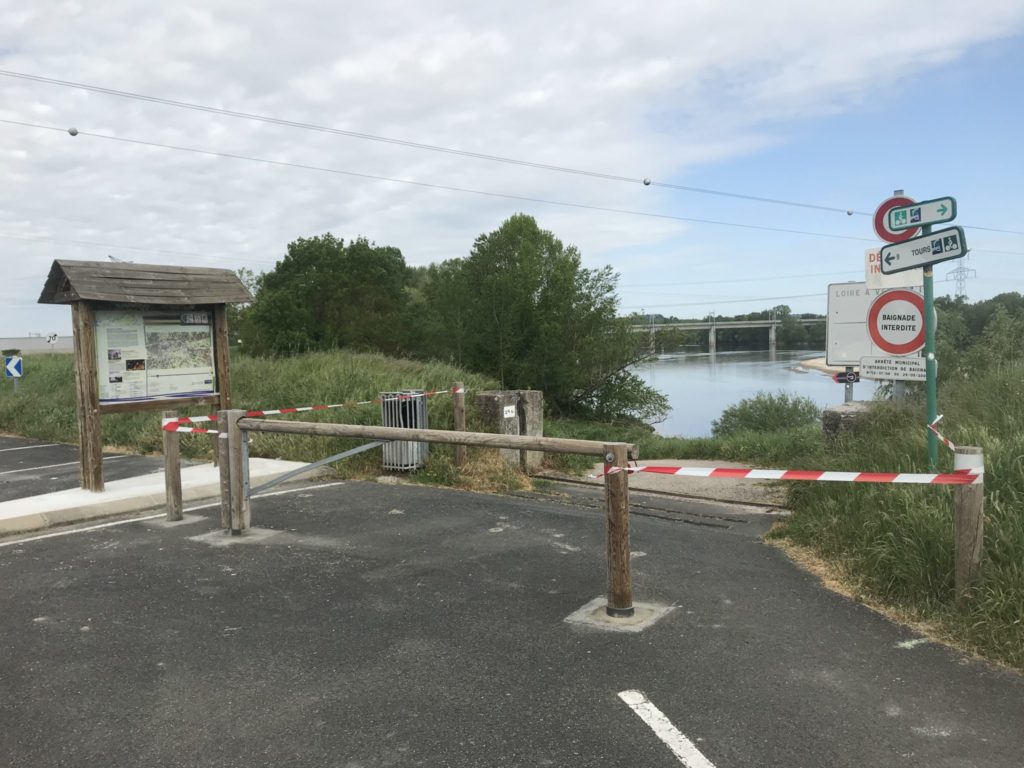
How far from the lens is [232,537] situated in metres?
6.41

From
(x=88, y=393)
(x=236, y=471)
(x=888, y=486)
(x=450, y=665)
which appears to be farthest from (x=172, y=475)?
(x=888, y=486)

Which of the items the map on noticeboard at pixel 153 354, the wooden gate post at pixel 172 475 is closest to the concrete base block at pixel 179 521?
the wooden gate post at pixel 172 475

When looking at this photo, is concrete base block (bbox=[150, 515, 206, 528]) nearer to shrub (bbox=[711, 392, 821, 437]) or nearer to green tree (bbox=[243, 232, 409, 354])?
shrub (bbox=[711, 392, 821, 437])

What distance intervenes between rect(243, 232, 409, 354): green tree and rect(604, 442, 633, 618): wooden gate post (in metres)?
35.8

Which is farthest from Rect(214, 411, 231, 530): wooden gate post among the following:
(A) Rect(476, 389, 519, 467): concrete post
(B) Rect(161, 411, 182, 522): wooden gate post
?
(A) Rect(476, 389, 519, 467): concrete post

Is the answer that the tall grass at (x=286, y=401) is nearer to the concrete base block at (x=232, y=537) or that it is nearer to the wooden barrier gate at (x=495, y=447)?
the concrete base block at (x=232, y=537)

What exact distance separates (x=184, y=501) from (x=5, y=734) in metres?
4.97

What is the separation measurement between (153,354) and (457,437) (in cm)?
505

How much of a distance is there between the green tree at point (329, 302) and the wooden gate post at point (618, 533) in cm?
3580

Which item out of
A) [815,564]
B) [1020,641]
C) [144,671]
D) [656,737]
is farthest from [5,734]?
[815,564]

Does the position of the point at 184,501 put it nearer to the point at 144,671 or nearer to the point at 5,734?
the point at 144,671

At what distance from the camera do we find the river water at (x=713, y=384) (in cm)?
3362

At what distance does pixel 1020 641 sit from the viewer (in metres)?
3.81

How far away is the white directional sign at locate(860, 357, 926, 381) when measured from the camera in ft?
23.1
